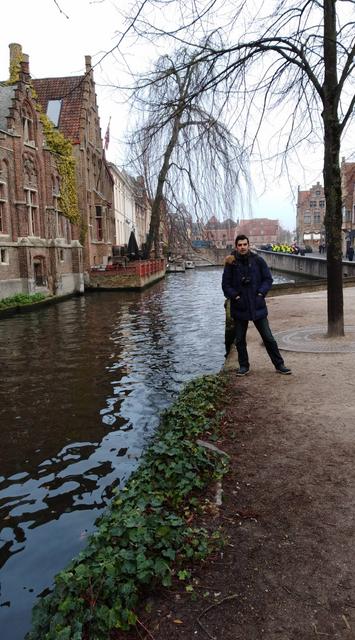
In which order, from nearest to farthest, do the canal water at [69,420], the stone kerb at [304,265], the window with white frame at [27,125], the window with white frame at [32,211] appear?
the canal water at [69,420]
the window with white frame at [27,125]
the window with white frame at [32,211]
the stone kerb at [304,265]

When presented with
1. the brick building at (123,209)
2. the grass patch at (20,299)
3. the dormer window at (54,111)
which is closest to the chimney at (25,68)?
the dormer window at (54,111)

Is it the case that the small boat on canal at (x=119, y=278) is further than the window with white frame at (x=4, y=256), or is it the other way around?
the small boat on canal at (x=119, y=278)

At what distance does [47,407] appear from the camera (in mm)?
8008

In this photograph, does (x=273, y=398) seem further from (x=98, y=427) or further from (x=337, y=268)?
(x=337, y=268)

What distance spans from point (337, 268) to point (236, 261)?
8.83ft

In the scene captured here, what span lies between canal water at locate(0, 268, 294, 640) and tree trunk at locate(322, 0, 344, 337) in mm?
2645

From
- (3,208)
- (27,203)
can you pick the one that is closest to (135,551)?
(3,208)

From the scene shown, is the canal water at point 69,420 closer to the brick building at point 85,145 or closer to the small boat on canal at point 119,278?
the small boat on canal at point 119,278

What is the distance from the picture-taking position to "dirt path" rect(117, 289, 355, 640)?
7.84ft

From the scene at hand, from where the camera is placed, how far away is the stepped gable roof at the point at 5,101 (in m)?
24.1

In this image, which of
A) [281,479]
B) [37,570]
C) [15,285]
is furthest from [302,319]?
[15,285]

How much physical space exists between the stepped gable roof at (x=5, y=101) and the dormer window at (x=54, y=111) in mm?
9621

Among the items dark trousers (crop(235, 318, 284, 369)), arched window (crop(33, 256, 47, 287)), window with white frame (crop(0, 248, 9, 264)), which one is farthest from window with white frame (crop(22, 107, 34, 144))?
dark trousers (crop(235, 318, 284, 369))

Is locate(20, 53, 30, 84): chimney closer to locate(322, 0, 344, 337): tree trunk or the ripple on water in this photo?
the ripple on water
